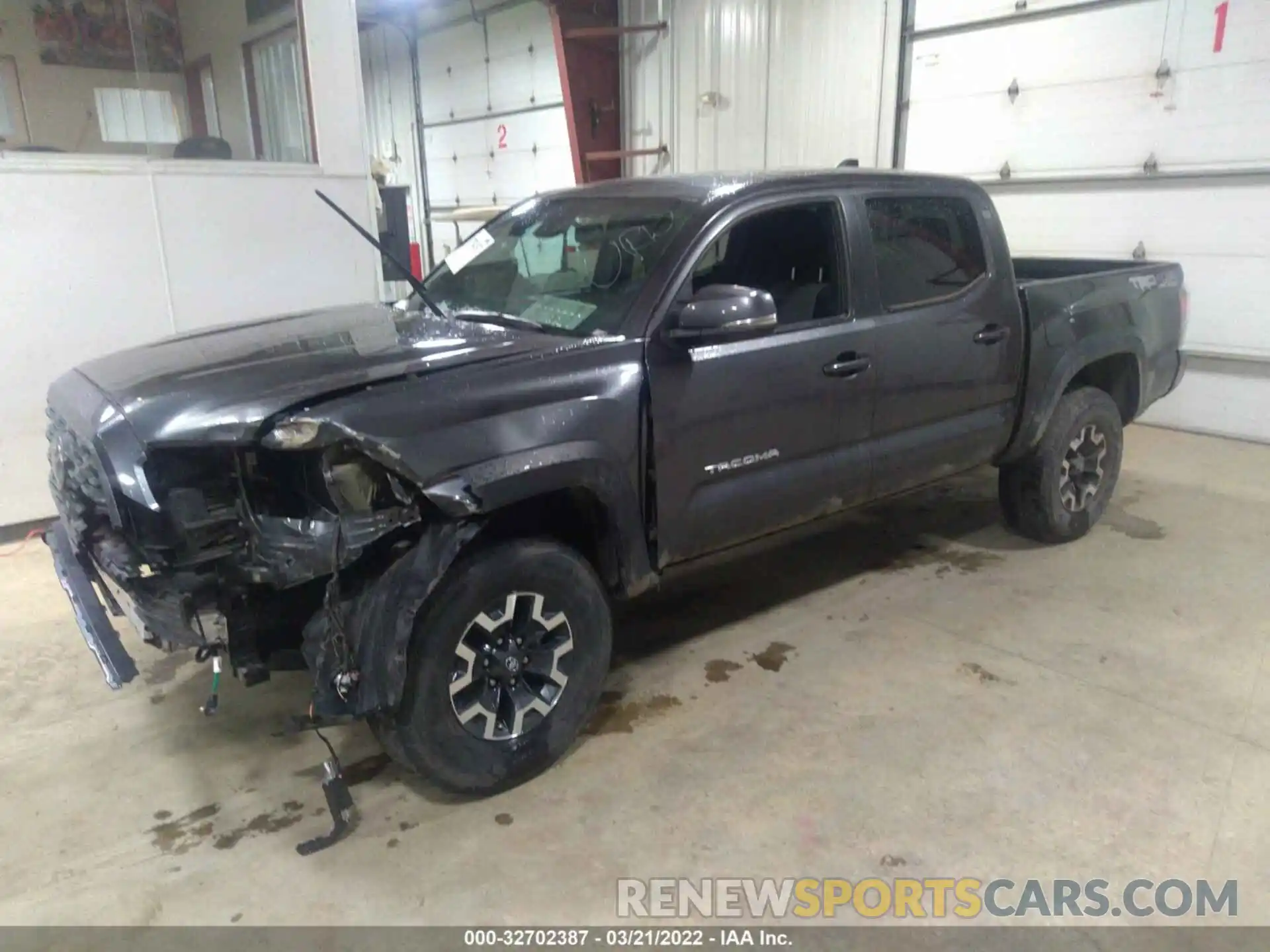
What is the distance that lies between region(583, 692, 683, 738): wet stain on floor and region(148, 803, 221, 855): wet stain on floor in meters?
1.16

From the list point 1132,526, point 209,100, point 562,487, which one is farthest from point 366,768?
point 209,100

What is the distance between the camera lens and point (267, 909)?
7.36 ft

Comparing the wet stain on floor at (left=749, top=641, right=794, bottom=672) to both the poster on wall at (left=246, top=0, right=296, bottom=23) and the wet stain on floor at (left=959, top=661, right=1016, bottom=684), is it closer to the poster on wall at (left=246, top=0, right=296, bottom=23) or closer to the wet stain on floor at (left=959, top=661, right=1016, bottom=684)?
the wet stain on floor at (left=959, top=661, right=1016, bottom=684)

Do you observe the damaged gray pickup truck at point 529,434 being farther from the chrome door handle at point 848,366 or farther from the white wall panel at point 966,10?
the white wall panel at point 966,10

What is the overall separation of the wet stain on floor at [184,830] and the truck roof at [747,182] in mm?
2518

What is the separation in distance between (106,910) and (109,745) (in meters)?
0.84

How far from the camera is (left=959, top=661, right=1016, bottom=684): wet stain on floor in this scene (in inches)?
128

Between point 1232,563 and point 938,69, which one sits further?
point 938,69

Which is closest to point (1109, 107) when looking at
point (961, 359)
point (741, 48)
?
point (741, 48)

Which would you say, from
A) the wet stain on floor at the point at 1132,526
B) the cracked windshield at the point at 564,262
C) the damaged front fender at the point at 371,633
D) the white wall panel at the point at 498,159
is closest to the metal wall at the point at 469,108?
the white wall panel at the point at 498,159

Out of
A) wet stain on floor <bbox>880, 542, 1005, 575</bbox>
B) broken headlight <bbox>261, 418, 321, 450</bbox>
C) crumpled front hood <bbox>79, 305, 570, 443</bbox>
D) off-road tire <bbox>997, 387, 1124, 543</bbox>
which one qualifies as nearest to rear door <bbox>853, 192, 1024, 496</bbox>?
off-road tire <bbox>997, 387, 1124, 543</bbox>

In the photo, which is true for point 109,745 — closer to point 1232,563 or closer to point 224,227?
point 224,227

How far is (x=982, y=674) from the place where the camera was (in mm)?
3299

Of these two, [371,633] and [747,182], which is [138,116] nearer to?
[747,182]
